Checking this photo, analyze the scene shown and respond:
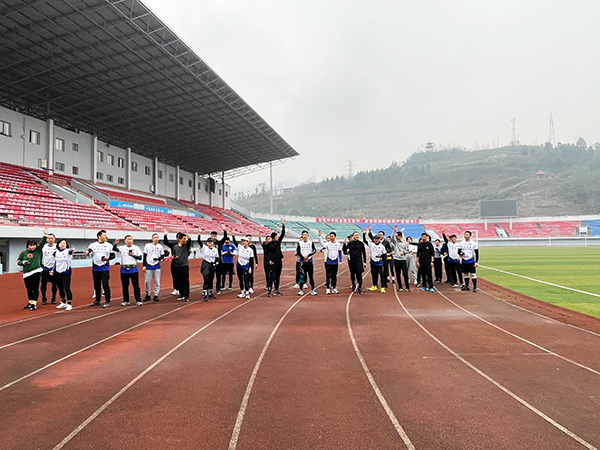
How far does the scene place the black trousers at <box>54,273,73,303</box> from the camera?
984cm

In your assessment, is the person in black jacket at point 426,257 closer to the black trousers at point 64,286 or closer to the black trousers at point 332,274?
the black trousers at point 332,274

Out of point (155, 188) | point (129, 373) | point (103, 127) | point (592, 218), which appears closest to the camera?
point (129, 373)

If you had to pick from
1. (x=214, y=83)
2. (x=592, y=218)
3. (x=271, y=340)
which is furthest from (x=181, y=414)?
(x=592, y=218)

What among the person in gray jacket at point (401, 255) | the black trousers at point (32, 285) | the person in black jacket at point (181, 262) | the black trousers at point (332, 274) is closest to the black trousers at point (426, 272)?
the person in gray jacket at point (401, 255)

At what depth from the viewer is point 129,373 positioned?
4.84m

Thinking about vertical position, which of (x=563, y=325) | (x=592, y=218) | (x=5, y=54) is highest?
(x=5, y=54)

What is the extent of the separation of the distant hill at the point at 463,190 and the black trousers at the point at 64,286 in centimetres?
10926

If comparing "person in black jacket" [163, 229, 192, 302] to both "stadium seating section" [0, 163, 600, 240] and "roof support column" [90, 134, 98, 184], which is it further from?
"roof support column" [90, 134, 98, 184]

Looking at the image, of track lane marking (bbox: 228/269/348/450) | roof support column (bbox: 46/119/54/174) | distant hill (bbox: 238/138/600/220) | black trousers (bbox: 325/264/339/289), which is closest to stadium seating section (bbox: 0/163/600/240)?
roof support column (bbox: 46/119/54/174)

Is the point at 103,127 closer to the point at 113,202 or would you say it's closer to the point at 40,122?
the point at 40,122

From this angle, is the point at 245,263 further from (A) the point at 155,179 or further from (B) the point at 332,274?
Answer: (A) the point at 155,179

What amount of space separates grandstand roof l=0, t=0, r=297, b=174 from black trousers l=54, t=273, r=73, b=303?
44.7 ft

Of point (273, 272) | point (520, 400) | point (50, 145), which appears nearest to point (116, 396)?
point (520, 400)

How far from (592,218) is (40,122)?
7908 centimetres
